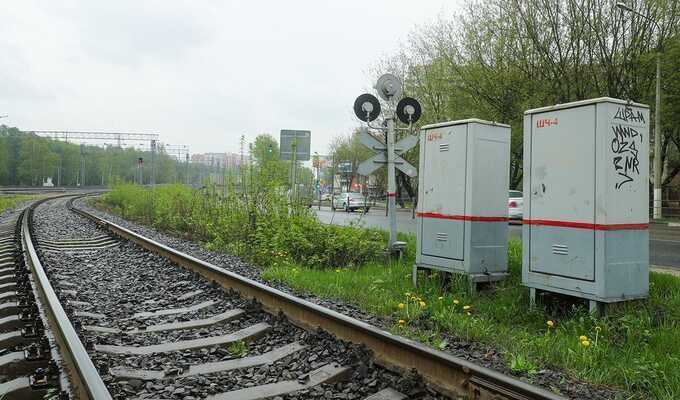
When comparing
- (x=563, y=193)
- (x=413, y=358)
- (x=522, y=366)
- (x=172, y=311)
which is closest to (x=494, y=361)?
(x=522, y=366)

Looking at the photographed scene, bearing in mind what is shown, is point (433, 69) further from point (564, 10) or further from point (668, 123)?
point (668, 123)

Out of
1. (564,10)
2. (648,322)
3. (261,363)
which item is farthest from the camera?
(564,10)

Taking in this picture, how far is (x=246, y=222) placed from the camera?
1121 cm

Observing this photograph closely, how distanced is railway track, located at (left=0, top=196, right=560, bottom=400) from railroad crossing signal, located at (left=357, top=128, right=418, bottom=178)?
3.23 m

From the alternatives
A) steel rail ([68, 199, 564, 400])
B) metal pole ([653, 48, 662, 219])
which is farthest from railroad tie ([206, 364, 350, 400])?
metal pole ([653, 48, 662, 219])

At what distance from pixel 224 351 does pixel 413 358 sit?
1.54 m

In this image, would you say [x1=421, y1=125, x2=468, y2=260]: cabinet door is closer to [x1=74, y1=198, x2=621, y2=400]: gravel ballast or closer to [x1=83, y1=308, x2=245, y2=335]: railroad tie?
[x1=74, y1=198, x2=621, y2=400]: gravel ballast

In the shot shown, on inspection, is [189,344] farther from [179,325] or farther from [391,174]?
[391,174]

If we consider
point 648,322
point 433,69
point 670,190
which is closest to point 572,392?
point 648,322

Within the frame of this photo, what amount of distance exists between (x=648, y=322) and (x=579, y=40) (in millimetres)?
21954

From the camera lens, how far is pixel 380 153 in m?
8.95

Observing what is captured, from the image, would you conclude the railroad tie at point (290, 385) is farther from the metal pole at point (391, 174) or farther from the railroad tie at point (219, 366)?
the metal pole at point (391, 174)

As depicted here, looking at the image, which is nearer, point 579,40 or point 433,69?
point 579,40

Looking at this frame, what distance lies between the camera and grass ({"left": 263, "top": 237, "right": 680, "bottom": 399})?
3.71 m
